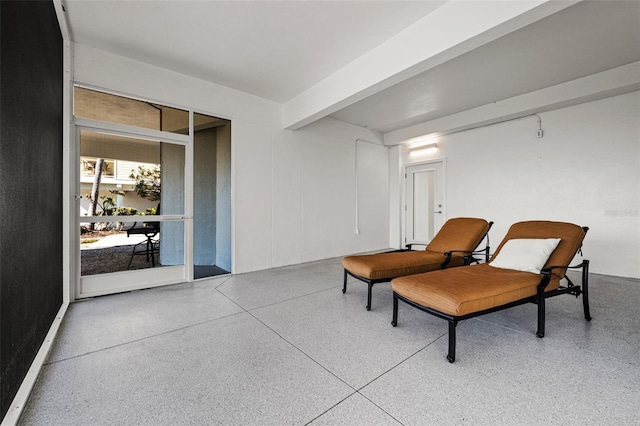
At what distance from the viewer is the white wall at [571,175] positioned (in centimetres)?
414

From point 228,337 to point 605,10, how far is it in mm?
4791

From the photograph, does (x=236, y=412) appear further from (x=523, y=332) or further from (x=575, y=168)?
(x=575, y=168)

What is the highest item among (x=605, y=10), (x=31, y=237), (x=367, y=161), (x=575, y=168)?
(x=605, y=10)

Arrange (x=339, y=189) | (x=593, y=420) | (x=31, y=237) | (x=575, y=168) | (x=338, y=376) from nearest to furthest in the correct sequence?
A: 1. (x=593, y=420)
2. (x=338, y=376)
3. (x=31, y=237)
4. (x=575, y=168)
5. (x=339, y=189)

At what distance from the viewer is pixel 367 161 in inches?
267

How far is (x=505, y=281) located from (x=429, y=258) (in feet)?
3.74

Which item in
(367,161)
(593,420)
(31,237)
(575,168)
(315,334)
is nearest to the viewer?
(593,420)

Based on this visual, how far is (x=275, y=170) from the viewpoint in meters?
5.03

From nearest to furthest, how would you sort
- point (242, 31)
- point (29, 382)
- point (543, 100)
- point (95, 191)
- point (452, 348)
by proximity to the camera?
point (29, 382) < point (452, 348) < point (242, 31) < point (95, 191) < point (543, 100)

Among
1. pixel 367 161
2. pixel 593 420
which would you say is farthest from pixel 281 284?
pixel 367 161

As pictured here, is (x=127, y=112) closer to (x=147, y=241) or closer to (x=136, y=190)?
(x=136, y=190)

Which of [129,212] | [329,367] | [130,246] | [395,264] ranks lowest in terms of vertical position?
[329,367]

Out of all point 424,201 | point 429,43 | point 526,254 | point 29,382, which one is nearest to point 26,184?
point 29,382

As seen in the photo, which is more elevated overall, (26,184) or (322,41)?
(322,41)
